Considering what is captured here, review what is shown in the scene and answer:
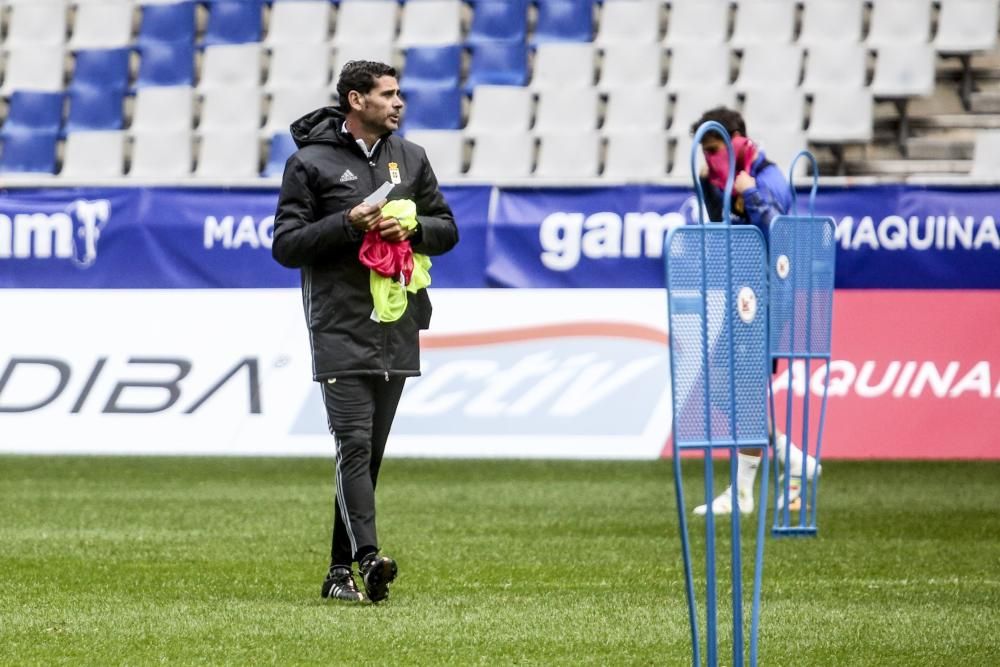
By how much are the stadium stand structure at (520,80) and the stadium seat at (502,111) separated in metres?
0.02

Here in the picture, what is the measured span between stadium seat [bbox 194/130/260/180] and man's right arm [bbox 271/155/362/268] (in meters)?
11.8

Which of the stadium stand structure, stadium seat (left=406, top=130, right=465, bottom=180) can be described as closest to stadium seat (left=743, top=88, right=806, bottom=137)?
A: the stadium stand structure

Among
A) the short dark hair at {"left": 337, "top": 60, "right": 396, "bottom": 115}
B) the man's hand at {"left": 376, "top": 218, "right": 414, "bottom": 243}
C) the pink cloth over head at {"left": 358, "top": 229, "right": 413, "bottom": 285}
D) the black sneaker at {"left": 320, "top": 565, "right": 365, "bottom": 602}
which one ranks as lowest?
the black sneaker at {"left": 320, "top": 565, "right": 365, "bottom": 602}

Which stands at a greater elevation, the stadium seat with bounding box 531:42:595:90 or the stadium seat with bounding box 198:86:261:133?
the stadium seat with bounding box 531:42:595:90

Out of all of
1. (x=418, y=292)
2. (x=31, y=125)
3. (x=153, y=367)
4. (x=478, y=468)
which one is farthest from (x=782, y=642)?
(x=31, y=125)

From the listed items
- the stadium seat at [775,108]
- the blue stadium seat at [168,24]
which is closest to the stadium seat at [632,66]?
the stadium seat at [775,108]

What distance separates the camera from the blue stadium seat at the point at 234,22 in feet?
67.1

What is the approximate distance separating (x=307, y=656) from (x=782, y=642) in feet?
5.34

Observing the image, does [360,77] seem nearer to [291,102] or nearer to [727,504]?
[727,504]

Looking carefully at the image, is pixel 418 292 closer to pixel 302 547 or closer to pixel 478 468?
pixel 302 547

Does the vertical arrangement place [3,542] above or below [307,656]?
below

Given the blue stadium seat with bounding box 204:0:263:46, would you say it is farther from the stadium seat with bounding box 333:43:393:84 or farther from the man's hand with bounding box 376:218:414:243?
the man's hand with bounding box 376:218:414:243

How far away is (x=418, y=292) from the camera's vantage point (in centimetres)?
783

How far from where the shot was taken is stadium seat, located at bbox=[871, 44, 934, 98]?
1827 centimetres
